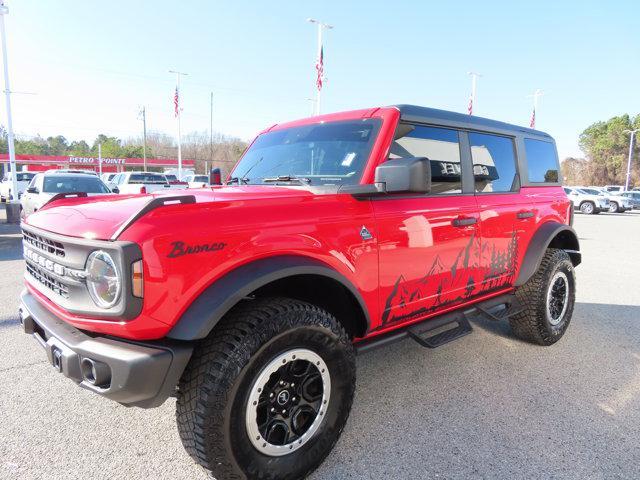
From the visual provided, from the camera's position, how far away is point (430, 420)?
2.76 metres

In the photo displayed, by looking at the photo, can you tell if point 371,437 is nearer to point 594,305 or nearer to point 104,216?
point 104,216

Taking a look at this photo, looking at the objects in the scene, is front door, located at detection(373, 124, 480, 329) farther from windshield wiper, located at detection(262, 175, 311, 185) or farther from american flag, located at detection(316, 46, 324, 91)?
american flag, located at detection(316, 46, 324, 91)

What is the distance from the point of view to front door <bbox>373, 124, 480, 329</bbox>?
2621mm

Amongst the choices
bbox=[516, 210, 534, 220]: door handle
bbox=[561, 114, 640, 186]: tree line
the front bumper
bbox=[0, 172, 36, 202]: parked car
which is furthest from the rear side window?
bbox=[561, 114, 640, 186]: tree line

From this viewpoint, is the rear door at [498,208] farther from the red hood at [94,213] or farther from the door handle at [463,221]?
the red hood at [94,213]

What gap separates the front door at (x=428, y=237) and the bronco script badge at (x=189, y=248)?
1034 millimetres

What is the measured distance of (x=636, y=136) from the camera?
211 feet

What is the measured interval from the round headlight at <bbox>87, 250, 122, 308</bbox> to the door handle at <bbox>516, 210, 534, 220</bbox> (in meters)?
3.21

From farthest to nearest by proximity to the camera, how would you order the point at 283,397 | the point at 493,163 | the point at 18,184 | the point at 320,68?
1. the point at 18,184
2. the point at 320,68
3. the point at 493,163
4. the point at 283,397

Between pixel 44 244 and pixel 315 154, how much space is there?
171cm

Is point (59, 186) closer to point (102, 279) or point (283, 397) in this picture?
point (102, 279)

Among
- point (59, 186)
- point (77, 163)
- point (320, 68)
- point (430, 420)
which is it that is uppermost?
point (320, 68)

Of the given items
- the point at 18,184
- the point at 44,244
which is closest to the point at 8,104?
the point at 18,184

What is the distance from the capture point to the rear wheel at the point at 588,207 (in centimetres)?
2717
